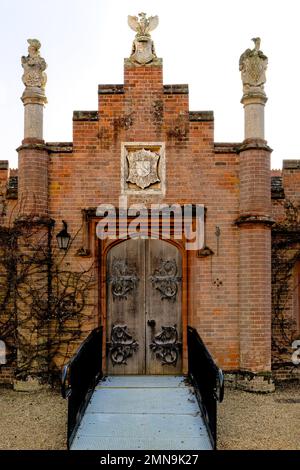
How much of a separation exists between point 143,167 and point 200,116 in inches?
58.7

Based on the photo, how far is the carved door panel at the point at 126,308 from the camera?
938 cm

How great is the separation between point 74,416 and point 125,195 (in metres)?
4.34

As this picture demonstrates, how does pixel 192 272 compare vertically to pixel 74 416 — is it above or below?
above

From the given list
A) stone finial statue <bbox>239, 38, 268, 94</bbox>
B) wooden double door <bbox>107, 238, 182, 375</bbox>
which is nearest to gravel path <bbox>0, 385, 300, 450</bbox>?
wooden double door <bbox>107, 238, 182, 375</bbox>

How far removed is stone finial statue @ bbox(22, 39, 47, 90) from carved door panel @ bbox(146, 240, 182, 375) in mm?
3811

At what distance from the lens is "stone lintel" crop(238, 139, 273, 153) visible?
365 inches

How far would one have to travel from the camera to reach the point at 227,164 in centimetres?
955

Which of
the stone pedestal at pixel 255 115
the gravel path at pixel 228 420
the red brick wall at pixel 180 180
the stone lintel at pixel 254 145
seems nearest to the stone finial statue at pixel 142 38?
the red brick wall at pixel 180 180

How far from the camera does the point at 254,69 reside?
946 cm

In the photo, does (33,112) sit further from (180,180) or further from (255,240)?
(255,240)

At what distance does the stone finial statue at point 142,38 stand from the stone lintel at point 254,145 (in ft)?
8.05
